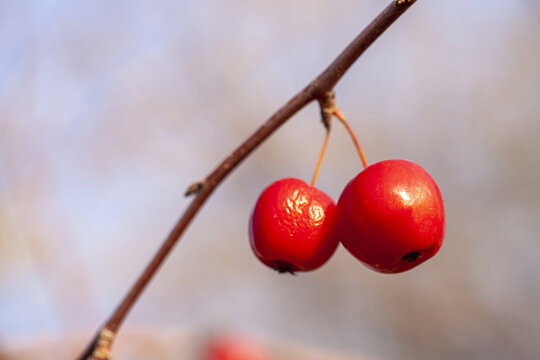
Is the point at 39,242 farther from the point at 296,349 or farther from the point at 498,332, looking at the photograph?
the point at 498,332

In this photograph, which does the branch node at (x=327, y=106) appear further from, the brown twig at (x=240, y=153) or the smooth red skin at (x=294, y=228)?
the smooth red skin at (x=294, y=228)

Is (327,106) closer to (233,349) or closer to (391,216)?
(391,216)

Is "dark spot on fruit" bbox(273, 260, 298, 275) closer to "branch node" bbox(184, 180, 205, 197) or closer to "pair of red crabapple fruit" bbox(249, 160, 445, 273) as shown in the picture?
"pair of red crabapple fruit" bbox(249, 160, 445, 273)

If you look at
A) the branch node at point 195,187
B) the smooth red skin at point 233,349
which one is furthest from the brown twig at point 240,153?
the smooth red skin at point 233,349

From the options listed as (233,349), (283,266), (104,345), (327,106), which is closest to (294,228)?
(283,266)

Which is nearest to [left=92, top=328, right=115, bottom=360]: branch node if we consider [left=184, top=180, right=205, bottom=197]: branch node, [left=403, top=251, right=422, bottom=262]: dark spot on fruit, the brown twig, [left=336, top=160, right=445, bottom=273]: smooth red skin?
the brown twig
